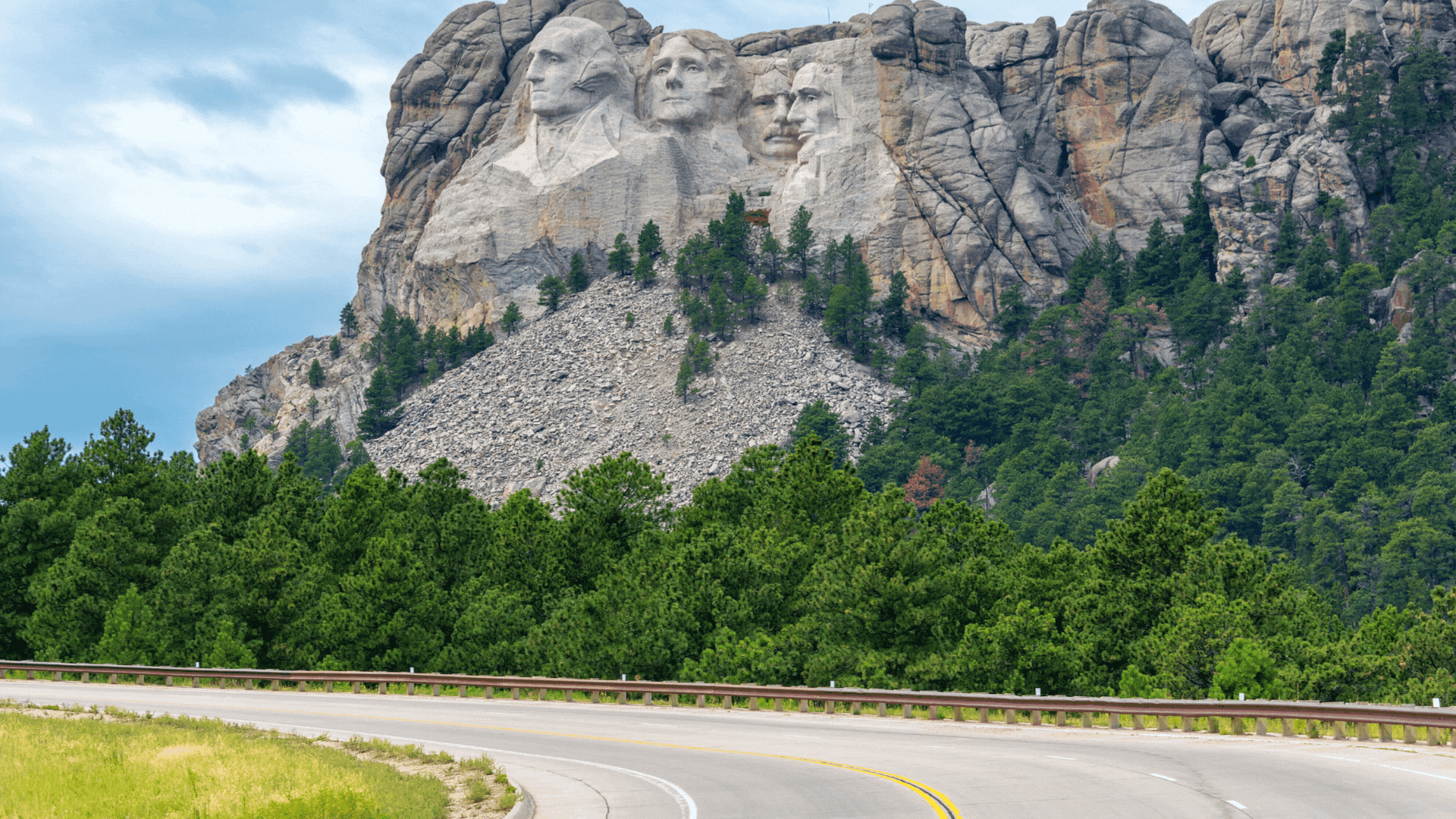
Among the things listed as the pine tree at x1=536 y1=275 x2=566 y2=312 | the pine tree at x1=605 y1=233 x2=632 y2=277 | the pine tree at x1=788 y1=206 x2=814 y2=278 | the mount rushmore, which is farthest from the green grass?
the mount rushmore

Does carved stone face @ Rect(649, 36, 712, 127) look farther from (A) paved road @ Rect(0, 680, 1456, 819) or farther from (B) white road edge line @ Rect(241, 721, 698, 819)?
(B) white road edge line @ Rect(241, 721, 698, 819)

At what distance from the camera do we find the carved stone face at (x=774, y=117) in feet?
580

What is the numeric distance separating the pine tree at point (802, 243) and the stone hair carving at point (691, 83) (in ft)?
69.1

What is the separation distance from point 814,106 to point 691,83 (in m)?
16.6

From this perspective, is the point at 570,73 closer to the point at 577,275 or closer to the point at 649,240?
the point at 649,240

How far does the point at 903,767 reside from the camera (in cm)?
2209

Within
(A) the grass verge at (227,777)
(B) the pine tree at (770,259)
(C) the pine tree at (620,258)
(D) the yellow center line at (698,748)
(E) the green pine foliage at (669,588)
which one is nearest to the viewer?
(A) the grass verge at (227,777)

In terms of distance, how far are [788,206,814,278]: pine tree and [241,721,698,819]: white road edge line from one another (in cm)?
13500

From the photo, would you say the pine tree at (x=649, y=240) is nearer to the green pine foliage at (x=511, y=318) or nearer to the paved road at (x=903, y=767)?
the green pine foliage at (x=511, y=318)

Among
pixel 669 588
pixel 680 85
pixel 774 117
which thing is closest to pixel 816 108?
pixel 774 117

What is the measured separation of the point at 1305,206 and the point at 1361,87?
1592cm

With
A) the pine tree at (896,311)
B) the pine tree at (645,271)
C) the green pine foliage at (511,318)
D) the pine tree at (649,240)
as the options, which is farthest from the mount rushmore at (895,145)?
the pine tree at (645,271)

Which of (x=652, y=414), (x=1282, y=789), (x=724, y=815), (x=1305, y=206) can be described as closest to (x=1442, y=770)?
(x=1282, y=789)

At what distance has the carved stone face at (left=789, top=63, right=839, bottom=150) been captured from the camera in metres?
173
